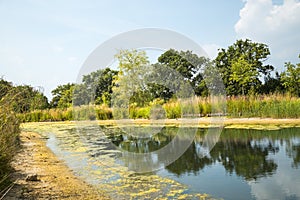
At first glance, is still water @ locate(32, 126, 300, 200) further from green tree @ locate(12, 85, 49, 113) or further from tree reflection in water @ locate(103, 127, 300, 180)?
green tree @ locate(12, 85, 49, 113)

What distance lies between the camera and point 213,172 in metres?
4.41

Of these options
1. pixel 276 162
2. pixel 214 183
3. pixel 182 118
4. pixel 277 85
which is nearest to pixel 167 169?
pixel 214 183

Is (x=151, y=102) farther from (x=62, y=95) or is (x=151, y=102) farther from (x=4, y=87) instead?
(x=62, y=95)

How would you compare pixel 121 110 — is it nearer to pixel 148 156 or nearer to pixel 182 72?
pixel 182 72

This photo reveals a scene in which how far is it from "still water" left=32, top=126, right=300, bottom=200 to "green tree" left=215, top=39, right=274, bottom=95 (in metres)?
13.1

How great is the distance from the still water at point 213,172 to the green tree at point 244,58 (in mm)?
13113

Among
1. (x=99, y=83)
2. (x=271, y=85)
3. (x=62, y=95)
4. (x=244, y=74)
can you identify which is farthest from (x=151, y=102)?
(x=62, y=95)

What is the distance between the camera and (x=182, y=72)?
846 inches

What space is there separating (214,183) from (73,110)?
17.8m

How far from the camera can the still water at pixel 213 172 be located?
3449mm

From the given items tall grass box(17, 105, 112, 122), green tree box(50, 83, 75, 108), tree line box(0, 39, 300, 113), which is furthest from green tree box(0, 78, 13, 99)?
green tree box(50, 83, 75, 108)

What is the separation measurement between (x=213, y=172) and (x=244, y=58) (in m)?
16.7

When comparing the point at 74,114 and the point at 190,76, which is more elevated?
the point at 190,76

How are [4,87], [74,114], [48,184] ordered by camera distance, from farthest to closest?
[74,114], [4,87], [48,184]
